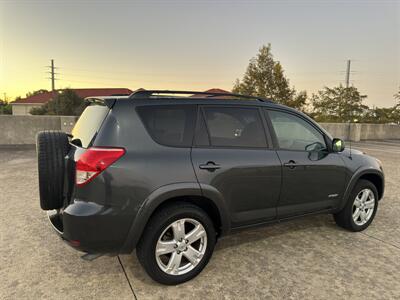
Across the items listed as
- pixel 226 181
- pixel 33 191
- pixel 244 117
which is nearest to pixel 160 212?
pixel 226 181

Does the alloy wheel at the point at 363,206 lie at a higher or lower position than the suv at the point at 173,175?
lower

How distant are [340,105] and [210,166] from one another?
37778 millimetres

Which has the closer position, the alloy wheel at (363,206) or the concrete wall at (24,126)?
the alloy wheel at (363,206)

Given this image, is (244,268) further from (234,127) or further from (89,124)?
(89,124)

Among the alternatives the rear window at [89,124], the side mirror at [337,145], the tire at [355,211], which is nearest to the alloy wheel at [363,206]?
the tire at [355,211]

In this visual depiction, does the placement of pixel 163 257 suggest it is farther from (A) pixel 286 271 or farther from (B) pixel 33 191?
(B) pixel 33 191

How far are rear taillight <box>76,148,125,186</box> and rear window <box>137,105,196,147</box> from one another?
0.37 m

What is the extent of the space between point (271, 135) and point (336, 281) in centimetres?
155

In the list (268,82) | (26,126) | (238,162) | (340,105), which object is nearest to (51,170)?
(238,162)

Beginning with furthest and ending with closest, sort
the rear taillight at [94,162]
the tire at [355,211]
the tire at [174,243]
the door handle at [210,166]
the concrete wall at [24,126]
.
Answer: the concrete wall at [24,126] → the tire at [355,211] → the door handle at [210,166] → the tire at [174,243] → the rear taillight at [94,162]

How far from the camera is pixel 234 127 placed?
3088 millimetres

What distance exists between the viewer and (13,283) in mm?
2729

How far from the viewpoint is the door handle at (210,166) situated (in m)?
2.76

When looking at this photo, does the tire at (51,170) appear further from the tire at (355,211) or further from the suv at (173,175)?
the tire at (355,211)
